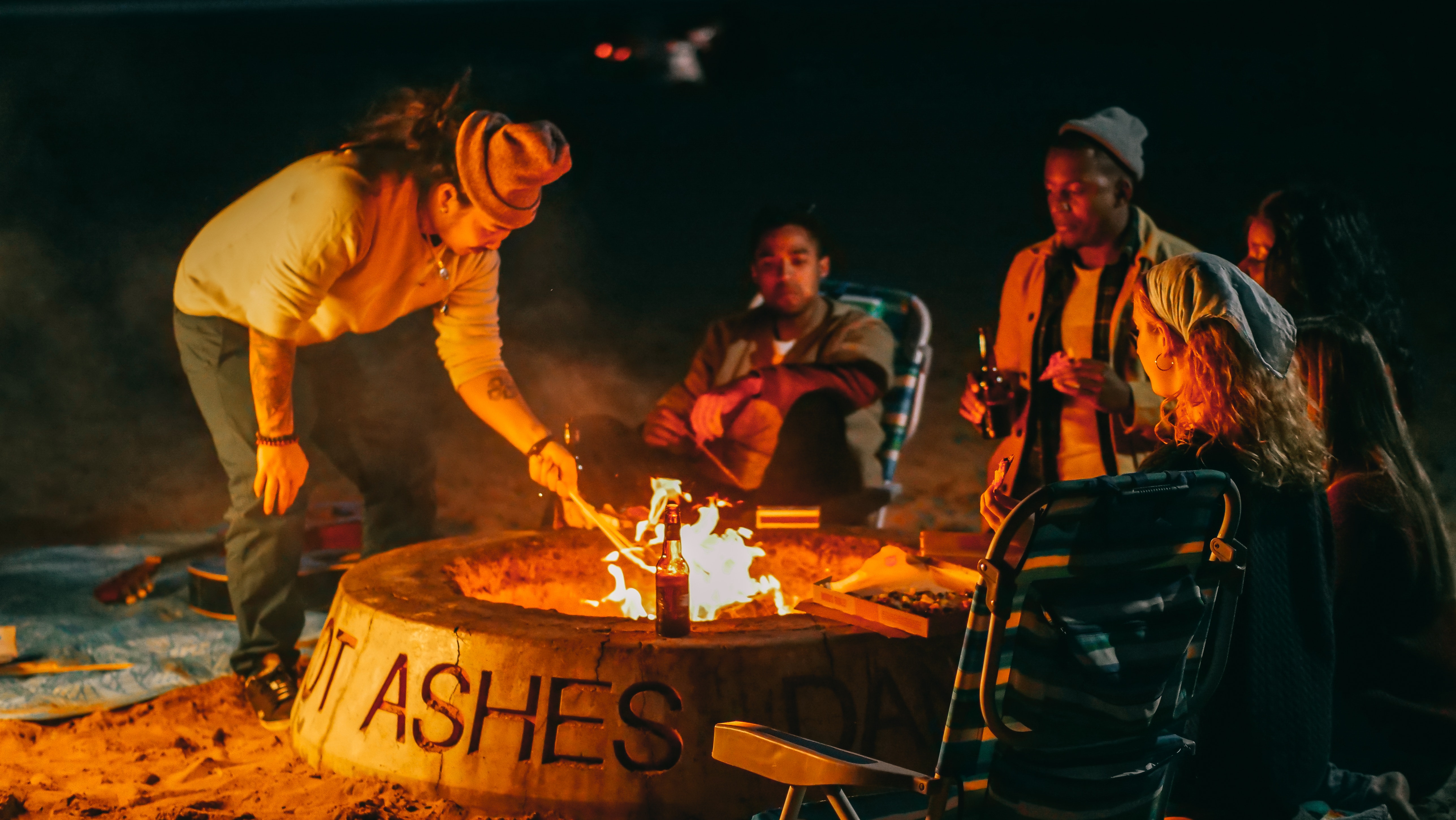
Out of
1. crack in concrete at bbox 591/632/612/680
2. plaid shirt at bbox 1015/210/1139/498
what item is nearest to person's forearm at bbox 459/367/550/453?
crack in concrete at bbox 591/632/612/680

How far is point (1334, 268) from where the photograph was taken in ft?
10.5

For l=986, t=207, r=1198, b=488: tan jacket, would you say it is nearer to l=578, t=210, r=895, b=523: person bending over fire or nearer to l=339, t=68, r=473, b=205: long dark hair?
l=578, t=210, r=895, b=523: person bending over fire

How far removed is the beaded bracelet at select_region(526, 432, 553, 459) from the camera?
3875mm

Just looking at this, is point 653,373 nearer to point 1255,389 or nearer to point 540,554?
point 540,554

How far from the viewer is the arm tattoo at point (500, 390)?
405cm

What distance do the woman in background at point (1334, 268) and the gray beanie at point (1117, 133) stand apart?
2.36 ft

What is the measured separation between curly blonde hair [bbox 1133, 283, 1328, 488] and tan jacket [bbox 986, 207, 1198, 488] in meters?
1.79

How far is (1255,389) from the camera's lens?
2016mm

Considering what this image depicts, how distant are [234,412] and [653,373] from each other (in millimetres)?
4989

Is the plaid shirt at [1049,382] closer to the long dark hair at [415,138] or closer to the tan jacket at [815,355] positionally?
the tan jacket at [815,355]

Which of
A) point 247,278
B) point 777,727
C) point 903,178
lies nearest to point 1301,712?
point 777,727

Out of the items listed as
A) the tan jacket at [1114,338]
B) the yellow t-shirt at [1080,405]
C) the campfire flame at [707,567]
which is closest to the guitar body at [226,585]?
the campfire flame at [707,567]

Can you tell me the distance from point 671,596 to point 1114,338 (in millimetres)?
2139

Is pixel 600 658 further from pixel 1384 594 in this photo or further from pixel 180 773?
pixel 1384 594
